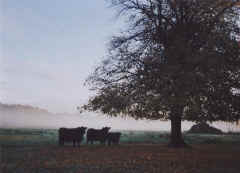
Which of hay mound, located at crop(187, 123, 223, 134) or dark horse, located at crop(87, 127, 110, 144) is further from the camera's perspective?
hay mound, located at crop(187, 123, 223, 134)

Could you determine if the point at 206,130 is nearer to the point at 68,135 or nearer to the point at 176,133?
the point at 176,133

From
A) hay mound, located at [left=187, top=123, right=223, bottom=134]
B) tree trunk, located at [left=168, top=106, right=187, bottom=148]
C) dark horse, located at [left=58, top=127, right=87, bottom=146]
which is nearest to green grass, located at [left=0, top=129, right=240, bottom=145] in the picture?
dark horse, located at [left=58, top=127, right=87, bottom=146]

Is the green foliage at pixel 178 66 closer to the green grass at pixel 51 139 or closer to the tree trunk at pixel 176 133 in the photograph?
the tree trunk at pixel 176 133

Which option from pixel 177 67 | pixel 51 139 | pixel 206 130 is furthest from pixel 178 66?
pixel 206 130

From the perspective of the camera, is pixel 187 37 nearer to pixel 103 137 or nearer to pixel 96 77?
pixel 96 77

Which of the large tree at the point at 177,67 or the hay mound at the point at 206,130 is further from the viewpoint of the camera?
the hay mound at the point at 206,130

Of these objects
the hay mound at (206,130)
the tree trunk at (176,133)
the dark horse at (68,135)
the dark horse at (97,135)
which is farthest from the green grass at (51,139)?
the hay mound at (206,130)

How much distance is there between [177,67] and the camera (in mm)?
18453

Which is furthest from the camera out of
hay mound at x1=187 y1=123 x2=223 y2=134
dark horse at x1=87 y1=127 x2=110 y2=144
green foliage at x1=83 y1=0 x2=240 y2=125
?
hay mound at x1=187 y1=123 x2=223 y2=134

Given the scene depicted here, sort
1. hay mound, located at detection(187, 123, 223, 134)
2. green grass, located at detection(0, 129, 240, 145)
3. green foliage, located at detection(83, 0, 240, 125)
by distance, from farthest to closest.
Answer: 1. hay mound, located at detection(187, 123, 223, 134)
2. green grass, located at detection(0, 129, 240, 145)
3. green foliage, located at detection(83, 0, 240, 125)

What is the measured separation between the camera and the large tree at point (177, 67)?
18656 mm

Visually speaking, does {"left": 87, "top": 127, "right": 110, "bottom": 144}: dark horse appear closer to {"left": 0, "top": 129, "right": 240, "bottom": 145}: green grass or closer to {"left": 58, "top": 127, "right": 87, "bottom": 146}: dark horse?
{"left": 58, "top": 127, "right": 87, "bottom": 146}: dark horse

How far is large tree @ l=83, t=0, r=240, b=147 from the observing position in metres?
18.7

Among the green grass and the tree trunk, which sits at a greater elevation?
the tree trunk
